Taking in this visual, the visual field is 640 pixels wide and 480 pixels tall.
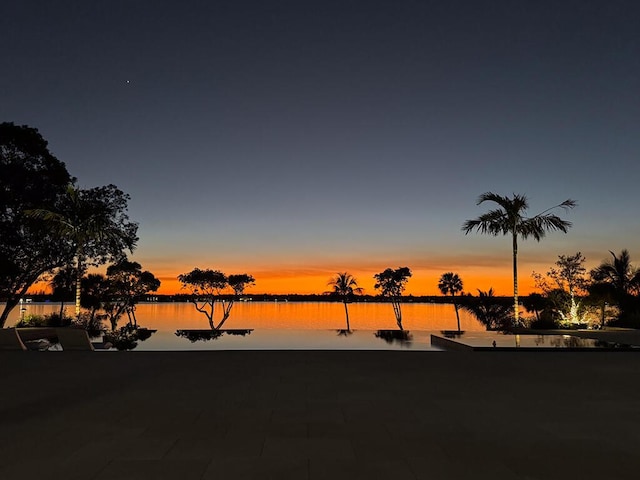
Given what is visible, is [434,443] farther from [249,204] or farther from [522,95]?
[249,204]

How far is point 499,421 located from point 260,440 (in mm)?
2657

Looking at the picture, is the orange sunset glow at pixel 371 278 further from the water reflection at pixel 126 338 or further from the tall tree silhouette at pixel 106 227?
the water reflection at pixel 126 338

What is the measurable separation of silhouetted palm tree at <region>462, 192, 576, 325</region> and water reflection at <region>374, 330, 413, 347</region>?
468cm

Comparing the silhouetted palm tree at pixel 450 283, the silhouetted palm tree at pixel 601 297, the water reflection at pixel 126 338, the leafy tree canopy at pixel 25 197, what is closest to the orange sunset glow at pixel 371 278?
the silhouetted palm tree at pixel 450 283

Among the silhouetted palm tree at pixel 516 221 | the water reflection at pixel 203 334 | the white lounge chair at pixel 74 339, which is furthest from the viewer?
the silhouetted palm tree at pixel 516 221

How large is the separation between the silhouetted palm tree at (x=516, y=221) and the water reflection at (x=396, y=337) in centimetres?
468

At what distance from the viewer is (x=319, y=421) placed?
5.48m

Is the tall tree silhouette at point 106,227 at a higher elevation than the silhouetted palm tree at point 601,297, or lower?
higher

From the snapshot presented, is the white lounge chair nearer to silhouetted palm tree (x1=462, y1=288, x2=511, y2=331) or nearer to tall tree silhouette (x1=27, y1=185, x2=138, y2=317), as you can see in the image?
tall tree silhouette (x1=27, y1=185, x2=138, y2=317)

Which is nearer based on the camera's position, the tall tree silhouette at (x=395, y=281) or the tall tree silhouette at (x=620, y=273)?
the tall tree silhouette at (x=620, y=273)

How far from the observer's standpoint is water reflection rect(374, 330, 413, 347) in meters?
15.8

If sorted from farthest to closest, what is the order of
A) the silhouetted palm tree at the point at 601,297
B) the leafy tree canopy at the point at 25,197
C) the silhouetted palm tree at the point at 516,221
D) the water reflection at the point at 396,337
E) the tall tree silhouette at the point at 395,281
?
the tall tree silhouette at the point at 395,281 < the leafy tree canopy at the point at 25,197 < the silhouetted palm tree at the point at 601,297 < the silhouetted palm tree at the point at 516,221 < the water reflection at the point at 396,337

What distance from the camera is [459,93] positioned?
17.7 meters

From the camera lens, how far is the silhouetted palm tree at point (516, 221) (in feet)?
62.5
